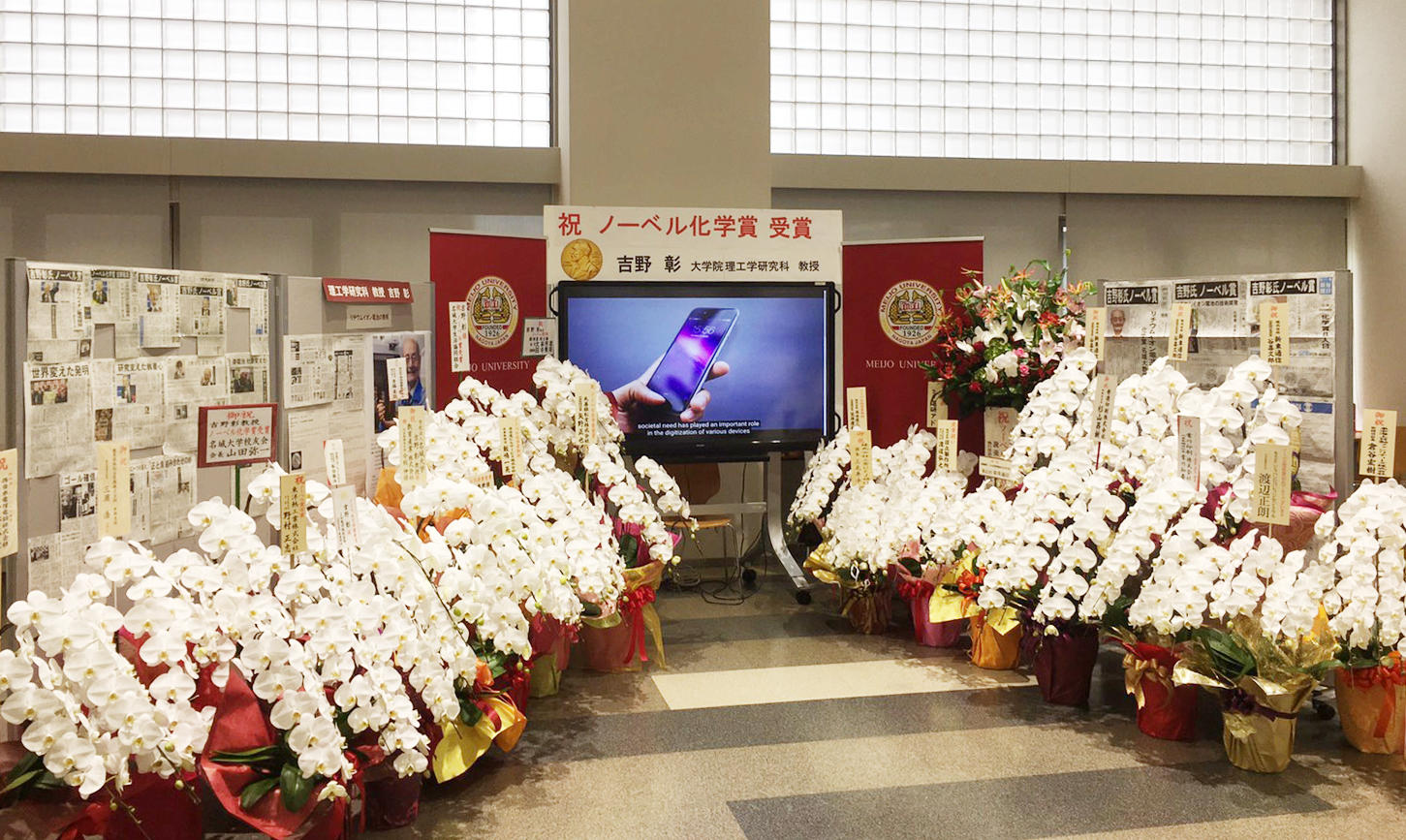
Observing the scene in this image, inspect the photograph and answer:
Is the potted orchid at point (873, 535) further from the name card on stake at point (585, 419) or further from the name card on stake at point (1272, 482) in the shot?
the name card on stake at point (1272, 482)

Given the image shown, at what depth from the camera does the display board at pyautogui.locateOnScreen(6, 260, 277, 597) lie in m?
2.62

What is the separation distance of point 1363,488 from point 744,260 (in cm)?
278

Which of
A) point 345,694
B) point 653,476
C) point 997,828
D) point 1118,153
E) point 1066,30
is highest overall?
point 1066,30

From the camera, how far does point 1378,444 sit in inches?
130

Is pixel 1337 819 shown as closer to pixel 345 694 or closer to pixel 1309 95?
pixel 345 694

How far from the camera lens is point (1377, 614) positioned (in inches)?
120

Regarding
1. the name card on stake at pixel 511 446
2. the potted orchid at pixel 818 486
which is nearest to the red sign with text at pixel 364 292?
the name card on stake at pixel 511 446

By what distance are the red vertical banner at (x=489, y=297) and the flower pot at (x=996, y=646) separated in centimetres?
226

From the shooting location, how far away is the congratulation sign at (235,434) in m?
3.23

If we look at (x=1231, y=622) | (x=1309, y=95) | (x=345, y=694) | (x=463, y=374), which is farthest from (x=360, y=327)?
(x=1309, y=95)

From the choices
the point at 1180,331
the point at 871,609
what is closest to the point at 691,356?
the point at 871,609

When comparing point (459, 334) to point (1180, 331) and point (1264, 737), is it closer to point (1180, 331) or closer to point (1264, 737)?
point (1180, 331)

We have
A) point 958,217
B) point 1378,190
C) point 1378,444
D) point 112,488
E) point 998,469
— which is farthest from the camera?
point 1378,190

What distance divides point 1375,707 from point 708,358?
9.44ft
